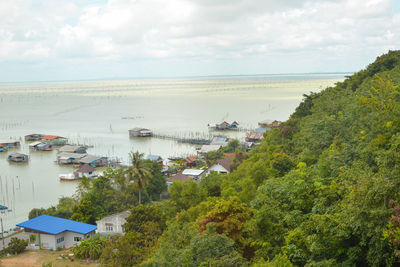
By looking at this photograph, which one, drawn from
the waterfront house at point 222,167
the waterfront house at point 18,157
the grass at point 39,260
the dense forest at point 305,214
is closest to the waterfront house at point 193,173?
the waterfront house at point 222,167

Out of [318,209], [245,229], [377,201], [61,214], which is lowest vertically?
[61,214]

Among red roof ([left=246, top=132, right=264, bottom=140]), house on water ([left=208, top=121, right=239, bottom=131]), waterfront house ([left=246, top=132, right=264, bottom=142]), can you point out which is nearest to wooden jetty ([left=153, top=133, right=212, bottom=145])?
house on water ([left=208, top=121, right=239, bottom=131])

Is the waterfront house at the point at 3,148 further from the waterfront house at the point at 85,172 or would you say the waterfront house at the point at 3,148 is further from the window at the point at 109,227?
the window at the point at 109,227

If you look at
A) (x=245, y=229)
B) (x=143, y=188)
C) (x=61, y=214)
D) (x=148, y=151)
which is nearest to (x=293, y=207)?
(x=245, y=229)

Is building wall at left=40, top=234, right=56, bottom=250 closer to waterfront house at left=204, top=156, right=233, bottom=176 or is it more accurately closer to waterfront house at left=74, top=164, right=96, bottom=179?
waterfront house at left=204, top=156, right=233, bottom=176

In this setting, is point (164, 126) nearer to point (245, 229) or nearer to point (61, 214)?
point (61, 214)

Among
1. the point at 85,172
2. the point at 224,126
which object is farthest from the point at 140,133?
the point at 85,172

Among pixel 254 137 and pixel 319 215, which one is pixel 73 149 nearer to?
pixel 254 137
